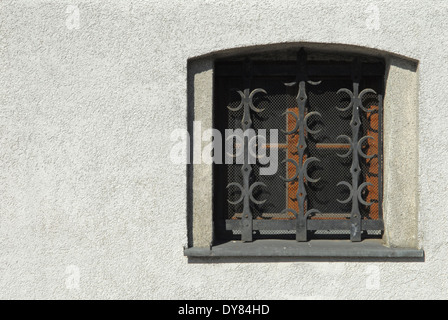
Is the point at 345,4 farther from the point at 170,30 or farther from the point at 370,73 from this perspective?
the point at 170,30

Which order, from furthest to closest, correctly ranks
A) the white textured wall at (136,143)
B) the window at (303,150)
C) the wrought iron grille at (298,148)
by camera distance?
the wrought iron grille at (298,148), the window at (303,150), the white textured wall at (136,143)

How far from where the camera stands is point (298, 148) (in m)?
3.89

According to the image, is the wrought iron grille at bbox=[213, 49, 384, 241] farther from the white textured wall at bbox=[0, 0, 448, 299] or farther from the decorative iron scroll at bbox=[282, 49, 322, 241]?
the white textured wall at bbox=[0, 0, 448, 299]

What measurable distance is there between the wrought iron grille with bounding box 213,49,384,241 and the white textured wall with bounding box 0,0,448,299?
0.32m

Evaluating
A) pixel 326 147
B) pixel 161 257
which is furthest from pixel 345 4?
pixel 161 257

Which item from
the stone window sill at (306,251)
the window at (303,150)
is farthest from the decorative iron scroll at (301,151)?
the stone window sill at (306,251)

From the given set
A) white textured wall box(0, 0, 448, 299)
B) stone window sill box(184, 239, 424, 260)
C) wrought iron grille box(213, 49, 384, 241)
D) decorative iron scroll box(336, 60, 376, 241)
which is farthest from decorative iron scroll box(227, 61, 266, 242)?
decorative iron scroll box(336, 60, 376, 241)

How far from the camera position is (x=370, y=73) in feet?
12.9

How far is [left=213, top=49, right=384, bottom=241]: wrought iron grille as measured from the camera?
3.91 metres

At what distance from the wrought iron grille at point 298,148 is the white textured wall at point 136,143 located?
320mm

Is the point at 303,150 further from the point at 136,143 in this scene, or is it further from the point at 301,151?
the point at 136,143

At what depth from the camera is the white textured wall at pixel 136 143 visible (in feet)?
12.1

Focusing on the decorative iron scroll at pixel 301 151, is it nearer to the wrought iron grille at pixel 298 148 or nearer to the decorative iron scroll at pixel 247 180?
the wrought iron grille at pixel 298 148

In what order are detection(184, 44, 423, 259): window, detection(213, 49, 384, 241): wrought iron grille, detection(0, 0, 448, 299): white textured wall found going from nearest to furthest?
1. detection(0, 0, 448, 299): white textured wall
2. detection(184, 44, 423, 259): window
3. detection(213, 49, 384, 241): wrought iron grille
